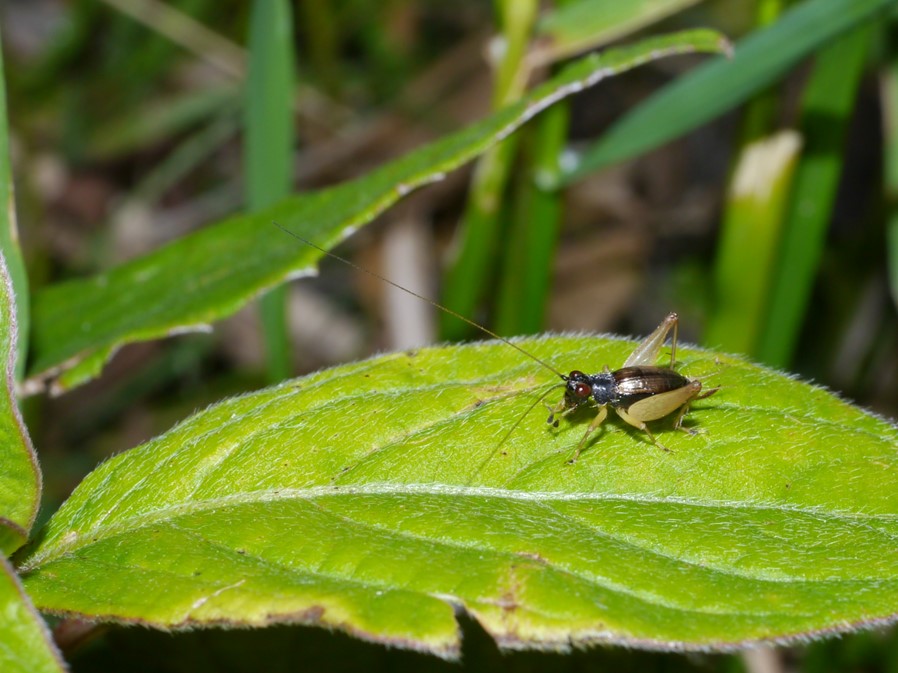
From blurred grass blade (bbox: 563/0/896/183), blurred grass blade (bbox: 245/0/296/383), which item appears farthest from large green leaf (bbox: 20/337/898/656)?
blurred grass blade (bbox: 245/0/296/383)

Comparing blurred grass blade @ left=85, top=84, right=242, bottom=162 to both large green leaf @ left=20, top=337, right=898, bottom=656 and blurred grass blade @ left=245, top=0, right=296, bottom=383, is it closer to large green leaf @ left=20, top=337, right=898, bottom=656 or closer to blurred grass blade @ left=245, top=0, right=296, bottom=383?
blurred grass blade @ left=245, top=0, right=296, bottom=383

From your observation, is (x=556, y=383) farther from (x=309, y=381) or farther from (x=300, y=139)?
(x=300, y=139)

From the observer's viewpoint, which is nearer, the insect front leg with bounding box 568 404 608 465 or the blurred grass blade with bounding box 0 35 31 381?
the insect front leg with bounding box 568 404 608 465

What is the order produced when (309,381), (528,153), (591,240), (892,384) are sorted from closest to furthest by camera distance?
(309,381) → (528,153) → (892,384) → (591,240)

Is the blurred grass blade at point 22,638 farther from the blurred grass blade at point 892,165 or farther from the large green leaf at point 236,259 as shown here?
the blurred grass blade at point 892,165

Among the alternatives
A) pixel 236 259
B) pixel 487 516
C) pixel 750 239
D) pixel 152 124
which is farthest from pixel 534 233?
pixel 152 124

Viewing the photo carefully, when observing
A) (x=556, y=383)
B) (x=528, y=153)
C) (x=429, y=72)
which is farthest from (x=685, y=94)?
(x=429, y=72)

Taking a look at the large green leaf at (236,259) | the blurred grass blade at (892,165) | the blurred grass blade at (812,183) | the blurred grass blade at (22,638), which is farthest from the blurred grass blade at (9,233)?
the blurred grass blade at (892,165)

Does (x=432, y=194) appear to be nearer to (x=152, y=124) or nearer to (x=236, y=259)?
(x=152, y=124)
